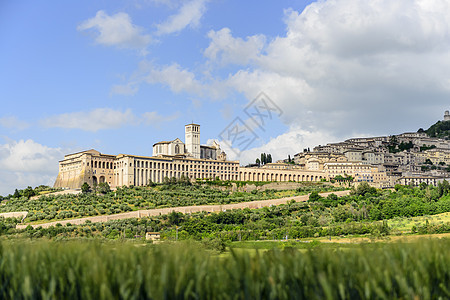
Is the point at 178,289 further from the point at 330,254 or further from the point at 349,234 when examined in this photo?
the point at 349,234

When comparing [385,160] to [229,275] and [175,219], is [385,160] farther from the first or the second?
[229,275]

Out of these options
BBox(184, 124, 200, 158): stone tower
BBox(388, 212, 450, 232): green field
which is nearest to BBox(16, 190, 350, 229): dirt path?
BBox(388, 212, 450, 232): green field

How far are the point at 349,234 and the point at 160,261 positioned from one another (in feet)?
117

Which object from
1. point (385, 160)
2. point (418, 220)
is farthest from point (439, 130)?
point (418, 220)

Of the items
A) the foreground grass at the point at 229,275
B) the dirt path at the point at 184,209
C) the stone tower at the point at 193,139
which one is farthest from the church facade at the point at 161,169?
the foreground grass at the point at 229,275

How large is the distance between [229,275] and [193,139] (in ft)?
360

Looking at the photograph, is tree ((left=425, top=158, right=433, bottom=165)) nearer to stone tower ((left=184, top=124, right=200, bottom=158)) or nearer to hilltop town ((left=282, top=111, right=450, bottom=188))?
hilltop town ((left=282, top=111, right=450, bottom=188))

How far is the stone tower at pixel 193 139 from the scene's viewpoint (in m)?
118

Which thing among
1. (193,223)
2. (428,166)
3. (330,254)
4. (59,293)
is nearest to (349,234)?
(193,223)

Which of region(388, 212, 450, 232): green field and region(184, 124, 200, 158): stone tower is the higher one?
region(184, 124, 200, 158): stone tower

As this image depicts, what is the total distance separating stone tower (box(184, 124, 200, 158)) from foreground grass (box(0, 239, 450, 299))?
353ft

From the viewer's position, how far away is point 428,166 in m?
140

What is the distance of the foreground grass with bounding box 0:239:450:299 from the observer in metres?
9.05

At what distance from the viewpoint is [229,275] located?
372 inches
